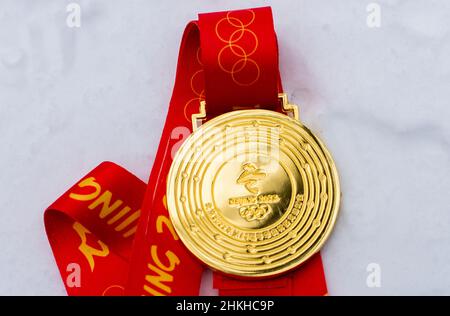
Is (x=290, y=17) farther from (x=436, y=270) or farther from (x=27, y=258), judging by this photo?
(x=27, y=258)

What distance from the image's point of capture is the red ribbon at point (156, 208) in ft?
4.57

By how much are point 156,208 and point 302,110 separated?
400 mm

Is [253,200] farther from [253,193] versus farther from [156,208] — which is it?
[156,208]

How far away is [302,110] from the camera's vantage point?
1521 mm

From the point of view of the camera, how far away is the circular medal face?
1.35 meters

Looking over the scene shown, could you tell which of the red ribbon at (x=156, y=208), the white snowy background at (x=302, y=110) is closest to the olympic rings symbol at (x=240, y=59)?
the red ribbon at (x=156, y=208)

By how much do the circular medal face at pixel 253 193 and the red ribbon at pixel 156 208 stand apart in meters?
0.05

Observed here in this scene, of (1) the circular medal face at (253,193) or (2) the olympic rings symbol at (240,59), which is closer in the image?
(1) the circular medal face at (253,193)

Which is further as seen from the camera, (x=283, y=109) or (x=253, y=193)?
(x=283, y=109)

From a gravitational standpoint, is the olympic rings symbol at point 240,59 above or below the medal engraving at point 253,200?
above

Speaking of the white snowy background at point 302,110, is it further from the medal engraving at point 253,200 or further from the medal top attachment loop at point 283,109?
the medal engraving at point 253,200

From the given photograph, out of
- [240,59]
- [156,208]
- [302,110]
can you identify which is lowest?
[156,208]

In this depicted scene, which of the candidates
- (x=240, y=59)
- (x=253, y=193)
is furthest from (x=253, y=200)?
(x=240, y=59)

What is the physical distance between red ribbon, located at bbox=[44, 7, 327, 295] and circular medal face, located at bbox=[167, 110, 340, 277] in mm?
46
